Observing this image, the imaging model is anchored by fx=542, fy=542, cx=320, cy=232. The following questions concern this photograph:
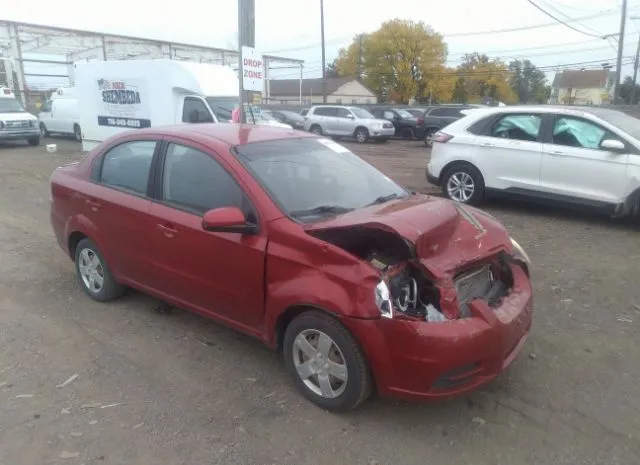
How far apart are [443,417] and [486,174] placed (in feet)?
18.7

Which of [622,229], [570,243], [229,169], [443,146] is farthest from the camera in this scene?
[443,146]

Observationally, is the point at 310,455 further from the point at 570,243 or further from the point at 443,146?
the point at 443,146

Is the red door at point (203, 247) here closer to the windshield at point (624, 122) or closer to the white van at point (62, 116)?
the windshield at point (624, 122)

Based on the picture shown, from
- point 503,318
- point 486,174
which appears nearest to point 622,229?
point 486,174

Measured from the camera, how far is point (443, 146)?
341 inches

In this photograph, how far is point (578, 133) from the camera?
7.37 m

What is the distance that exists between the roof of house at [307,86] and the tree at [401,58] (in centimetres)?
362

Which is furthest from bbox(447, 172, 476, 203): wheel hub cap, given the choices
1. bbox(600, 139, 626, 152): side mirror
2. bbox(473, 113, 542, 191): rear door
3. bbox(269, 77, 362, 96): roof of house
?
bbox(269, 77, 362, 96): roof of house

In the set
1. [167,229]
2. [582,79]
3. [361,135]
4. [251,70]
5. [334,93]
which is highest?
[582,79]

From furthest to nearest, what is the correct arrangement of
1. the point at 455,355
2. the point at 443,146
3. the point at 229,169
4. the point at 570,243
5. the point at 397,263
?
1. the point at 443,146
2. the point at 570,243
3. the point at 229,169
4. the point at 397,263
5. the point at 455,355

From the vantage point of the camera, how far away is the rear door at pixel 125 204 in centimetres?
415

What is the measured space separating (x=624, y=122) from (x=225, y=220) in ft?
21.1

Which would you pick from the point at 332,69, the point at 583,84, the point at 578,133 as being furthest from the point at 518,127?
the point at 583,84

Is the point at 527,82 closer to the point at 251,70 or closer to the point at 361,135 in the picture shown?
the point at 361,135
